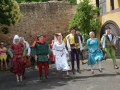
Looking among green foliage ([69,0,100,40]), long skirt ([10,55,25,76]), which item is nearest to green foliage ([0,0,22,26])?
long skirt ([10,55,25,76])

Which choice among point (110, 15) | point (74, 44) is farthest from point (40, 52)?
point (110, 15)

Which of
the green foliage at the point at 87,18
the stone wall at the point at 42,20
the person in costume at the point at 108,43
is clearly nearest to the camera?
the person in costume at the point at 108,43

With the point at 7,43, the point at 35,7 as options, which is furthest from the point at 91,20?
the point at 7,43

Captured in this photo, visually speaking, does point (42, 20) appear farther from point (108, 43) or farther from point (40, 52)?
point (40, 52)

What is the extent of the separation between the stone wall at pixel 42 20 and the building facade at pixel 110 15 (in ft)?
11.4

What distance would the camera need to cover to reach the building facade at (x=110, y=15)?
674 inches

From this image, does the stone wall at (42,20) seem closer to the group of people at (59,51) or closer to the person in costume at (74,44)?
the group of people at (59,51)

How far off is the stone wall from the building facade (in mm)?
3460

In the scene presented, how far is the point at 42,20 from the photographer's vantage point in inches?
913

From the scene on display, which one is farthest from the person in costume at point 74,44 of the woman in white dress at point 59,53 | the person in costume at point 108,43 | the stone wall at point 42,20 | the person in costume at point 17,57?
the stone wall at point 42,20

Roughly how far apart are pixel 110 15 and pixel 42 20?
22.6ft

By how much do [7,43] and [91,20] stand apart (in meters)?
6.79

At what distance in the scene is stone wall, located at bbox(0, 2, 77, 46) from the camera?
22625 millimetres

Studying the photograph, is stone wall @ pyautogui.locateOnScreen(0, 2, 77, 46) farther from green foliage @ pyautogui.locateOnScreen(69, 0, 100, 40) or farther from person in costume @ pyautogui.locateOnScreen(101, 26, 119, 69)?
person in costume @ pyautogui.locateOnScreen(101, 26, 119, 69)
